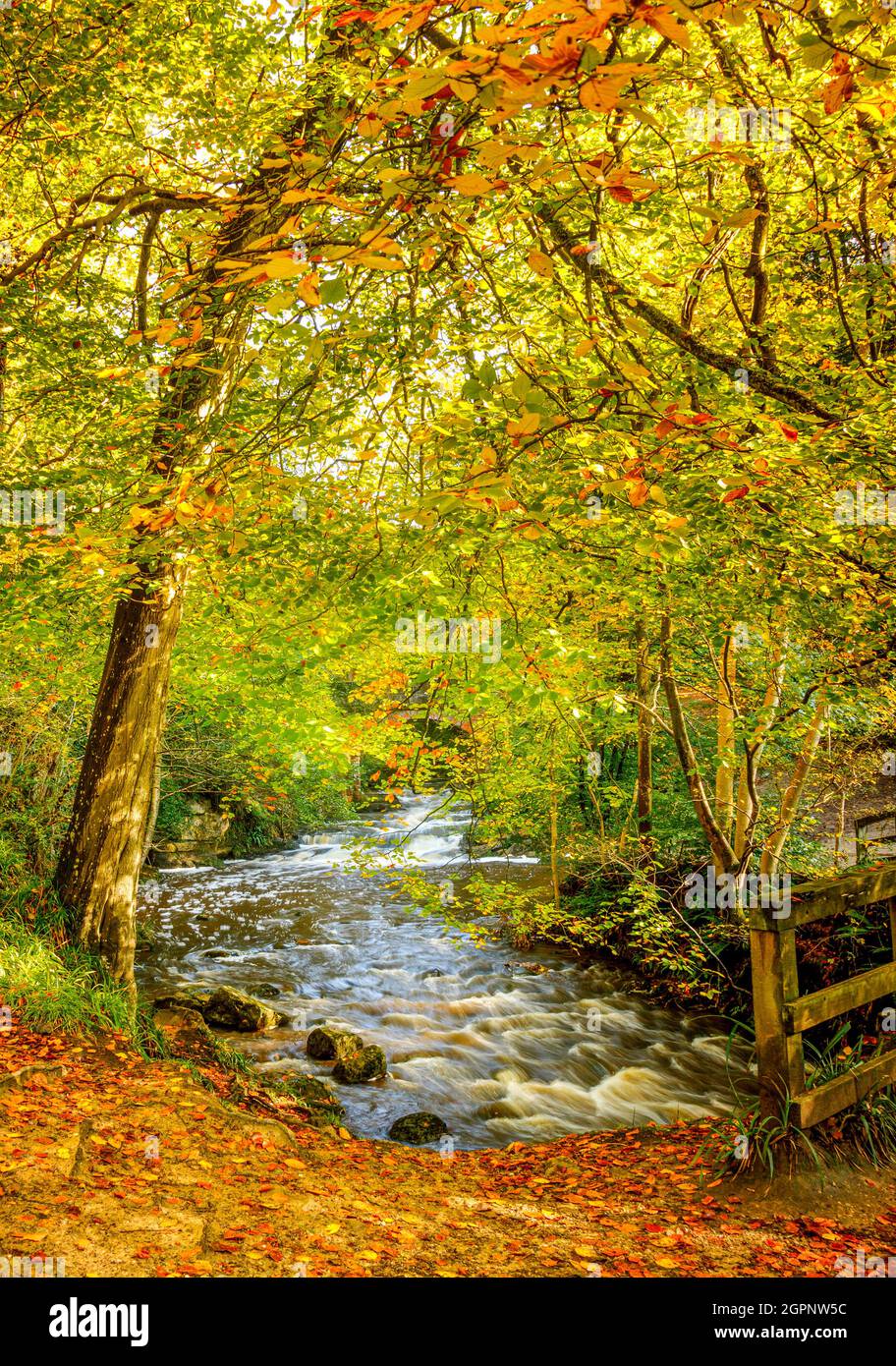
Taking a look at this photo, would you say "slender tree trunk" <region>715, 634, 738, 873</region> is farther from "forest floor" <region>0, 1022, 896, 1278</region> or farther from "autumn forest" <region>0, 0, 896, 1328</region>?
"forest floor" <region>0, 1022, 896, 1278</region>

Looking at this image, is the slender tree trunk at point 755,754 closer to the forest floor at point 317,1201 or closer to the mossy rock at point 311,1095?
the forest floor at point 317,1201

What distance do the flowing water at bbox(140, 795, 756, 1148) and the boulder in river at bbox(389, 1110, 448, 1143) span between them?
159mm

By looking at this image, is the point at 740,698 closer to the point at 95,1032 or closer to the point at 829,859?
the point at 829,859

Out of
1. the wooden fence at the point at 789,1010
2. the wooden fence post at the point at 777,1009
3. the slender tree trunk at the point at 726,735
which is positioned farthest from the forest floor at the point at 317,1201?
the slender tree trunk at the point at 726,735

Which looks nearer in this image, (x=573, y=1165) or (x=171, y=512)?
(x=171, y=512)

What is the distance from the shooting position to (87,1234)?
308 centimetres

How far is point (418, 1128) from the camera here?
21.8 feet

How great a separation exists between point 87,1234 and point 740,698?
7645 millimetres

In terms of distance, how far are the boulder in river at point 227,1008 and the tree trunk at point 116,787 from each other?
2466 mm

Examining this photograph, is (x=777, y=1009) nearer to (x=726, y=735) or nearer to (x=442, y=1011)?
(x=726, y=735)

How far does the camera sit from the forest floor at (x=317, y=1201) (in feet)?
10.5

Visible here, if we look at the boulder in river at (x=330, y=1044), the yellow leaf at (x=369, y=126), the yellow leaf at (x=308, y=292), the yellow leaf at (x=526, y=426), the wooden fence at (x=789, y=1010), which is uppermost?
the yellow leaf at (x=369, y=126)

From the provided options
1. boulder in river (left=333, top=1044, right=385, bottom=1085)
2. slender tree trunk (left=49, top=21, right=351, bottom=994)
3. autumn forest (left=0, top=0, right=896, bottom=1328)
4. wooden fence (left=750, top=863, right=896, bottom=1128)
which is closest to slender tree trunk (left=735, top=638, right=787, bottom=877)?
autumn forest (left=0, top=0, right=896, bottom=1328)
